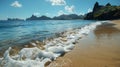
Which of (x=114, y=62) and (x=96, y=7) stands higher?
(x=96, y=7)

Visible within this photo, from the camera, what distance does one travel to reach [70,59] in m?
5.72

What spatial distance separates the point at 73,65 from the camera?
16.5ft

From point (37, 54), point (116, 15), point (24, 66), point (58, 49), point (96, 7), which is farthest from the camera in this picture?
point (96, 7)

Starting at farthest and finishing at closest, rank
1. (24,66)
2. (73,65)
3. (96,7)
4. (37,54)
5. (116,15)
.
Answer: (96,7) < (116,15) < (37,54) < (73,65) < (24,66)

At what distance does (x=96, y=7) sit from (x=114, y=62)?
15329cm

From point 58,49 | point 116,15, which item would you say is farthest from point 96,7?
point 58,49

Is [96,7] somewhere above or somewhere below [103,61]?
above

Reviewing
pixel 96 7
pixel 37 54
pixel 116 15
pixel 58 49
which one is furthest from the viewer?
pixel 96 7

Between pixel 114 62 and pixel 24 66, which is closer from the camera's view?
pixel 24 66

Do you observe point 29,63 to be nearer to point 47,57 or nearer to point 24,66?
point 24,66

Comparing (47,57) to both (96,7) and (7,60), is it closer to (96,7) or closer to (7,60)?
(7,60)

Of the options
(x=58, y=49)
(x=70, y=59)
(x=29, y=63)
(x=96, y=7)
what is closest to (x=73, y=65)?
(x=70, y=59)

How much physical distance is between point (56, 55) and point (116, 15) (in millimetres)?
88187

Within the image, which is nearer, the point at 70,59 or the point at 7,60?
the point at 7,60
